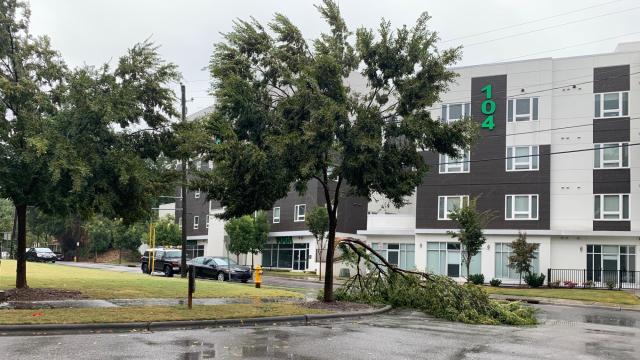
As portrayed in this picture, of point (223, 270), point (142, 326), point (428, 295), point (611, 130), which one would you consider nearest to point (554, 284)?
point (611, 130)

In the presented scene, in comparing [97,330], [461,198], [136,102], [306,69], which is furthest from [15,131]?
[461,198]

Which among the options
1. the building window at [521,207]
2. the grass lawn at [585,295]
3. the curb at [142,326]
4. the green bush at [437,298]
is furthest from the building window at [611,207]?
Answer: the curb at [142,326]

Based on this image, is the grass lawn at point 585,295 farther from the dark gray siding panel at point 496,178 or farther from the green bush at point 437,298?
the green bush at point 437,298

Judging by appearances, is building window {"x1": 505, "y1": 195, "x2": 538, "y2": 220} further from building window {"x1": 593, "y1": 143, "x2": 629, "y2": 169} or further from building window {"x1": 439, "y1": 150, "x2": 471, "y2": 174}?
building window {"x1": 593, "y1": 143, "x2": 629, "y2": 169}

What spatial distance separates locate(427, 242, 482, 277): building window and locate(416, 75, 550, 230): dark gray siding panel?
145 centimetres

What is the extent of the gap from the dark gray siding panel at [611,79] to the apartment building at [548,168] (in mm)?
57

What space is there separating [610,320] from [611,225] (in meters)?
21.0

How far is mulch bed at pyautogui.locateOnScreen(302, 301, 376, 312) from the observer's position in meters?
17.7

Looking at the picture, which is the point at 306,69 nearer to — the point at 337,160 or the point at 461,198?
the point at 337,160

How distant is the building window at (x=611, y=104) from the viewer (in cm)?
3869

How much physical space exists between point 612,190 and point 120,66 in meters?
32.0

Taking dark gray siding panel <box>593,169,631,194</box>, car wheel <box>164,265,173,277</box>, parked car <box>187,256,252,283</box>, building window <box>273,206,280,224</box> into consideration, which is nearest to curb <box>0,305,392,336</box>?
parked car <box>187,256,252,283</box>

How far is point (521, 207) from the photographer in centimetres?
4128

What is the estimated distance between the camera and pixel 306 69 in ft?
54.9
